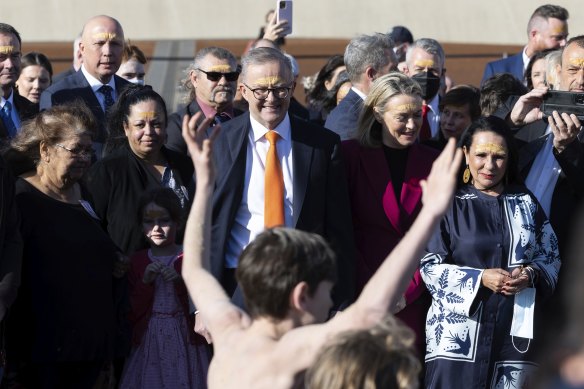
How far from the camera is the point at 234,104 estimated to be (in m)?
7.52

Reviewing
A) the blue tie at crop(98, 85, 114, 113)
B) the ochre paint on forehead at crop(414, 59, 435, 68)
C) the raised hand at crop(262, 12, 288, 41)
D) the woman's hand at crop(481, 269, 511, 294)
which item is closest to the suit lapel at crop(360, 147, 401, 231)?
the woman's hand at crop(481, 269, 511, 294)

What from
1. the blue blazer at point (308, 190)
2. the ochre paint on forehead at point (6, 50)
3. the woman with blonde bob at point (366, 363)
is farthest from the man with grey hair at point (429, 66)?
the woman with blonde bob at point (366, 363)

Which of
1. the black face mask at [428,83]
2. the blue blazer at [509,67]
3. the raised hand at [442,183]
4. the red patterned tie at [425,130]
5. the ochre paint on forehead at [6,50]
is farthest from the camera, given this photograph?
the blue blazer at [509,67]

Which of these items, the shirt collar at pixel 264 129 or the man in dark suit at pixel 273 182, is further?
the shirt collar at pixel 264 129

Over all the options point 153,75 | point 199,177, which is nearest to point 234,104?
point 199,177

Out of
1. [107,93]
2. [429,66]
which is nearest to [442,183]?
[107,93]

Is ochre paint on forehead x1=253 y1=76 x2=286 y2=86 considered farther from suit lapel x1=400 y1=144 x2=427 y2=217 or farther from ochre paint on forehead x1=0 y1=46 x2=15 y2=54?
ochre paint on forehead x1=0 y1=46 x2=15 y2=54

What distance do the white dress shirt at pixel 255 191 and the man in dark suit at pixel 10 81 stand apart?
2.08 meters

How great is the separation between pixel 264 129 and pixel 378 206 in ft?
2.51

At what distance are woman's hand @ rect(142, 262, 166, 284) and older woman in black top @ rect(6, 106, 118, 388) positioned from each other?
11.7 inches

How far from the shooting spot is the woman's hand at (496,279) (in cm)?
559

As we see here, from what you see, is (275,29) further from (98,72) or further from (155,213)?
(155,213)

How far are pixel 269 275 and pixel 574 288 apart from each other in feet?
4.60

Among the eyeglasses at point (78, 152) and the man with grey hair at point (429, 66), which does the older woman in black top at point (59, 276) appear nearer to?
the eyeglasses at point (78, 152)
